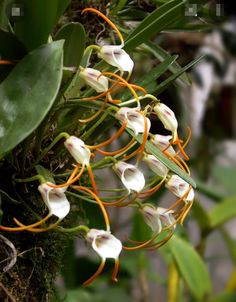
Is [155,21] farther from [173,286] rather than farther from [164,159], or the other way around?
[173,286]

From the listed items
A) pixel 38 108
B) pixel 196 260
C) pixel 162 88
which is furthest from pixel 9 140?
pixel 196 260

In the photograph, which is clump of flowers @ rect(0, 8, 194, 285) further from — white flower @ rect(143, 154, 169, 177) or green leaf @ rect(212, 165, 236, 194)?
green leaf @ rect(212, 165, 236, 194)

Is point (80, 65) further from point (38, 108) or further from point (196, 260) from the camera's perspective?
point (196, 260)

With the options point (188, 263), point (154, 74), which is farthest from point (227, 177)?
point (154, 74)

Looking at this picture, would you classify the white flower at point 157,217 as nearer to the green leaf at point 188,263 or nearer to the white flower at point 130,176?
the white flower at point 130,176

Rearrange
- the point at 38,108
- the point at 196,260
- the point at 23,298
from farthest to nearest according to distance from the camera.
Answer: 1. the point at 196,260
2. the point at 23,298
3. the point at 38,108

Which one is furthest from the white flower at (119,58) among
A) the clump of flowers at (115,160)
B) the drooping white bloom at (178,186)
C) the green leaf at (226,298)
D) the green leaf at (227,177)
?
the green leaf at (227,177)
